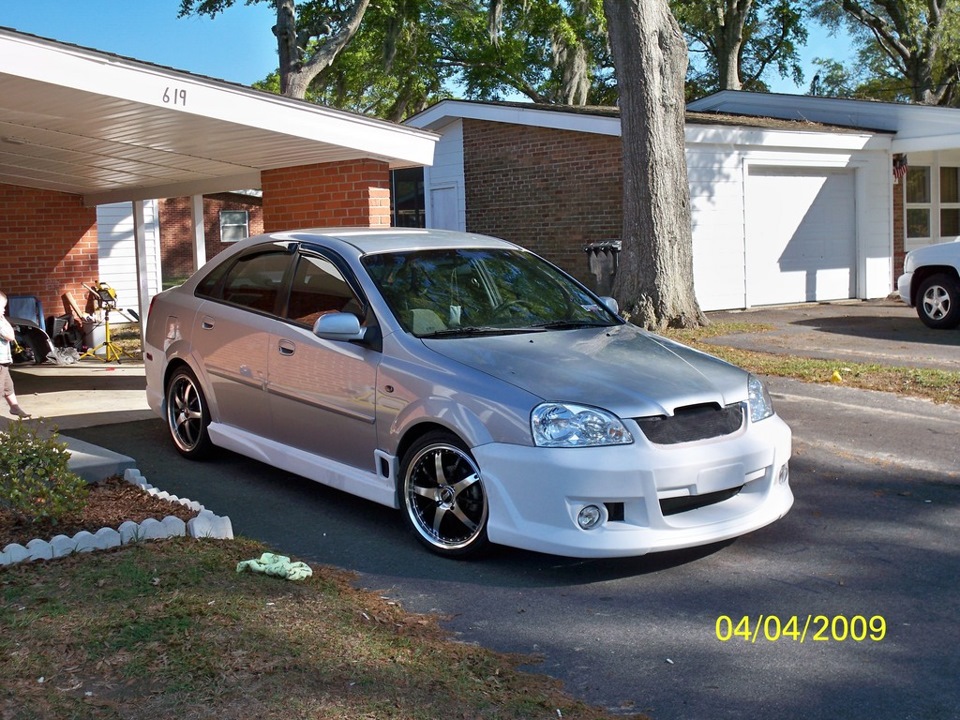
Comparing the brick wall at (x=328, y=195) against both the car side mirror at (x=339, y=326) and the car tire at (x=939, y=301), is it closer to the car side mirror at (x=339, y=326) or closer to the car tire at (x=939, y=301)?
the car side mirror at (x=339, y=326)

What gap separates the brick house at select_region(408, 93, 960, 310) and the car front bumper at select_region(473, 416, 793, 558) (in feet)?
37.7

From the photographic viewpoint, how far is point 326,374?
6191mm

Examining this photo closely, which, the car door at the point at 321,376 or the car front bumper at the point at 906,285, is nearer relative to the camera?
the car door at the point at 321,376

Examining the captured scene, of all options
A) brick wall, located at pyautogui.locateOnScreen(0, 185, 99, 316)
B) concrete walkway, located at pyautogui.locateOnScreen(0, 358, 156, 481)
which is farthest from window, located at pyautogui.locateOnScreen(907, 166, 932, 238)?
concrete walkway, located at pyautogui.locateOnScreen(0, 358, 156, 481)

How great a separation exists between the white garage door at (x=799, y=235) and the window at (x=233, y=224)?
83.1ft

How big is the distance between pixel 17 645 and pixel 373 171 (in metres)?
6.42

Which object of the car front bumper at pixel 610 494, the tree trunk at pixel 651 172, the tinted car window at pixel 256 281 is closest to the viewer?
the car front bumper at pixel 610 494

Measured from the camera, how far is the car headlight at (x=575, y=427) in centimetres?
497

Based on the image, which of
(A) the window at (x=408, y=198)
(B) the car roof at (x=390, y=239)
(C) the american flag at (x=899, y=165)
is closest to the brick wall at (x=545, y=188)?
(A) the window at (x=408, y=198)

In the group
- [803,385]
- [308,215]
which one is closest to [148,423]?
[308,215]

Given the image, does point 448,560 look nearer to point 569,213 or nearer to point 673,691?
point 673,691
